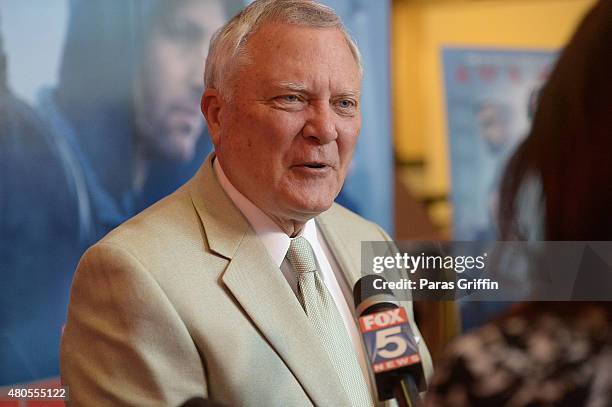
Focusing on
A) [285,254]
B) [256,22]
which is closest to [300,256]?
[285,254]

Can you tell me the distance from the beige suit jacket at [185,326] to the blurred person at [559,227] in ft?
2.66

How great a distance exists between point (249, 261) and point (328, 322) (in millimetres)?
218

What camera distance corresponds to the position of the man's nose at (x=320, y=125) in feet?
6.44

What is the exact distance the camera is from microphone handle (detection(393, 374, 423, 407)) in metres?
1.61

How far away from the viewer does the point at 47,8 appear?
2.39 metres

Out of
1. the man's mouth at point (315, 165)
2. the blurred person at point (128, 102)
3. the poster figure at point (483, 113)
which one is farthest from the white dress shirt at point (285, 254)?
the poster figure at point (483, 113)

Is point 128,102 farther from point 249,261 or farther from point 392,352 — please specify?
point 392,352

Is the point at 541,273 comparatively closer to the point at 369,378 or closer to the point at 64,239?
the point at 369,378

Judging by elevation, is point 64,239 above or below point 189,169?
below

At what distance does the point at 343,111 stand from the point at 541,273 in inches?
25.3

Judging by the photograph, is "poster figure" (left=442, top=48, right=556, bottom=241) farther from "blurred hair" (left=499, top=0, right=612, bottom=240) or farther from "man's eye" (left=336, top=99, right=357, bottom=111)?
"blurred hair" (left=499, top=0, right=612, bottom=240)

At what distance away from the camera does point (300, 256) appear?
1.97 m

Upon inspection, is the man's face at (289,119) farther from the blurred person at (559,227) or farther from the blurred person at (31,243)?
the blurred person at (559,227)

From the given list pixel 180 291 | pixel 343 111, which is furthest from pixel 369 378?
pixel 343 111
